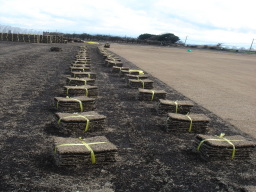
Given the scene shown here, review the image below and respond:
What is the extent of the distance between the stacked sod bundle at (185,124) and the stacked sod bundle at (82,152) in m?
3.24

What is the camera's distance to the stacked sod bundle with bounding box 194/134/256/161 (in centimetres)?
742

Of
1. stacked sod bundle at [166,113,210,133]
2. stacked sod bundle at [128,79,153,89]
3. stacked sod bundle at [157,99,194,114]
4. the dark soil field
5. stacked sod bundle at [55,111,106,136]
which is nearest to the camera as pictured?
the dark soil field

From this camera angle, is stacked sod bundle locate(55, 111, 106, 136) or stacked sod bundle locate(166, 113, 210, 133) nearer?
stacked sod bundle locate(55, 111, 106, 136)

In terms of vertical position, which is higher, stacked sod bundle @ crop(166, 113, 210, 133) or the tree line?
the tree line

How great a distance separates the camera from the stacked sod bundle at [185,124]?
9.37 metres

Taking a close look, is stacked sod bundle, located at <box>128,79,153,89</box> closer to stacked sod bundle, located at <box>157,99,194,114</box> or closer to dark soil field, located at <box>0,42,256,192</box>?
dark soil field, located at <box>0,42,256,192</box>

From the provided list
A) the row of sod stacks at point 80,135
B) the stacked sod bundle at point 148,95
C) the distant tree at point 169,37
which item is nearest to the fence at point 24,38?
the row of sod stacks at point 80,135

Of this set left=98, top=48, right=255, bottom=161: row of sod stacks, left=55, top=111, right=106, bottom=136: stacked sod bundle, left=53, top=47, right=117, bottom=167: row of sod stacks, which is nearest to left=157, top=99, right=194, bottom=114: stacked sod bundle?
left=98, top=48, right=255, bottom=161: row of sod stacks

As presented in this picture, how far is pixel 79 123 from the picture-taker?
27.6 feet

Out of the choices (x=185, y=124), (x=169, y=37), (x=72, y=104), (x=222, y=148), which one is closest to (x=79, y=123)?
(x=72, y=104)

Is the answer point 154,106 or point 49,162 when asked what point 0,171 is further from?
point 154,106

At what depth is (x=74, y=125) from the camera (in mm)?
8375

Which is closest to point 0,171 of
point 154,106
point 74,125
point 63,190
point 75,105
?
point 63,190

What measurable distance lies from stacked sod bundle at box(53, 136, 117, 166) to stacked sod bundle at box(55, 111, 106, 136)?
1428 mm
